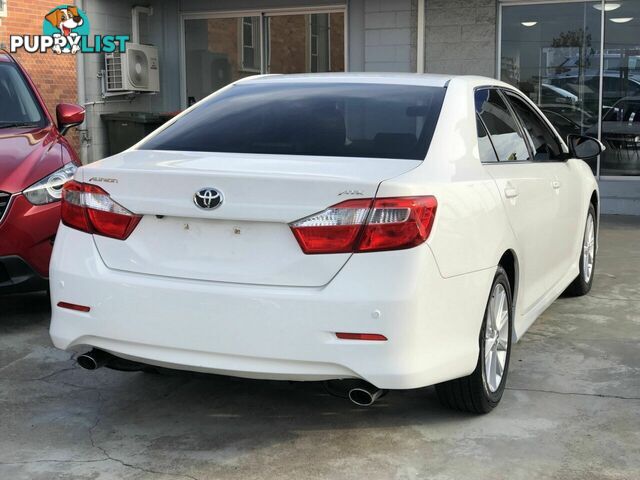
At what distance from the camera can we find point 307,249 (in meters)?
3.05

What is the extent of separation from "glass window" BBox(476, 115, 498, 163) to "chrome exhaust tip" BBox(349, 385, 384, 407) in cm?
122

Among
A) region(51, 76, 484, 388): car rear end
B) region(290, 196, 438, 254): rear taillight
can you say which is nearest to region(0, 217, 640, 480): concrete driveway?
region(51, 76, 484, 388): car rear end

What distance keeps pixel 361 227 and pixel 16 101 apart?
4.16m

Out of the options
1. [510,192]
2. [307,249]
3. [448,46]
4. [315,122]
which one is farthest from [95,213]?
[448,46]

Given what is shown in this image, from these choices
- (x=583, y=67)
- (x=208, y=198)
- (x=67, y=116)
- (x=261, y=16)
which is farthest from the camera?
(x=261, y=16)

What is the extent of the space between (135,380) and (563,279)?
266cm

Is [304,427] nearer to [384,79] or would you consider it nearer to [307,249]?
[307,249]

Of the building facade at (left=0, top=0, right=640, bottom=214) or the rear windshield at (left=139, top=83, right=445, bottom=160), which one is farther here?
the building facade at (left=0, top=0, right=640, bottom=214)

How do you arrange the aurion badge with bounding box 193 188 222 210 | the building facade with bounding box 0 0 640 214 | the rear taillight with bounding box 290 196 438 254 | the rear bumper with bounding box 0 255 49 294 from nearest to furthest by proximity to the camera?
the rear taillight with bounding box 290 196 438 254
the aurion badge with bounding box 193 188 222 210
the rear bumper with bounding box 0 255 49 294
the building facade with bounding box 0 0 640 214

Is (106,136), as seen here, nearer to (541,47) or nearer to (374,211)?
(541,47)

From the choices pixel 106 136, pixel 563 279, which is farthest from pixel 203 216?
pixel 106 136

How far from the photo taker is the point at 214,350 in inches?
125

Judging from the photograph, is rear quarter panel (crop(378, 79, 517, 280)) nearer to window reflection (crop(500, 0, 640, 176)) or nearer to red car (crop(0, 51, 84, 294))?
red car (crop(0, 51, 84, 294))

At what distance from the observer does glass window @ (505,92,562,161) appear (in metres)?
4.79
